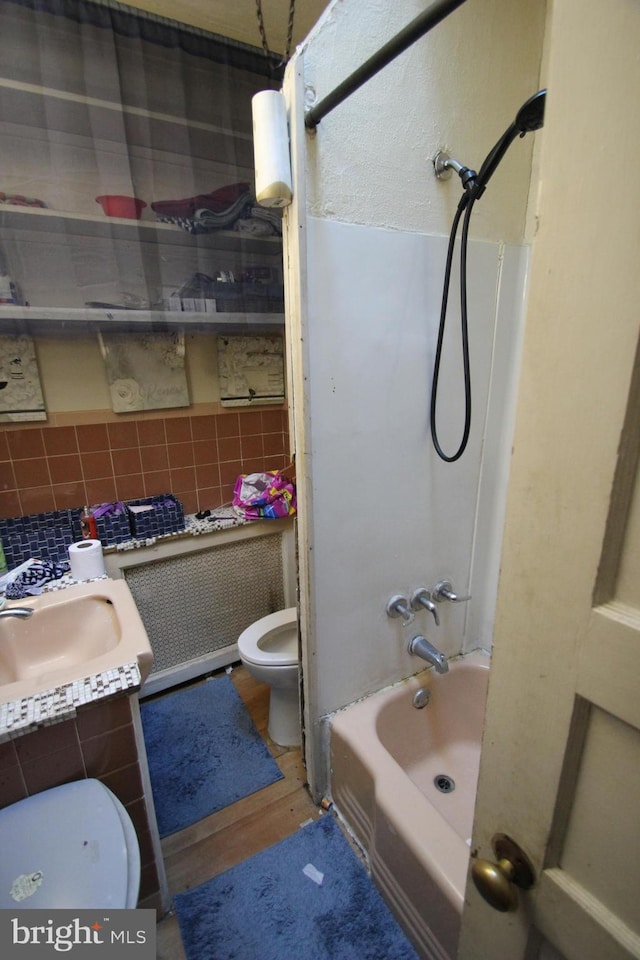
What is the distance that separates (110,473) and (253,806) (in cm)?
140

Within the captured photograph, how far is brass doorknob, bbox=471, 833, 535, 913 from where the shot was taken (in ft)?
1.52

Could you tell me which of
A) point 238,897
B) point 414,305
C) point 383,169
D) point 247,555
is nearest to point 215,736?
point 238,897

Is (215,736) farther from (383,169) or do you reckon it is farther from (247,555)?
(383,169)

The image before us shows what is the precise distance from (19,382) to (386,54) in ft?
5.08

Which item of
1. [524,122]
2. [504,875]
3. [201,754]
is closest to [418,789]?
[504,875]

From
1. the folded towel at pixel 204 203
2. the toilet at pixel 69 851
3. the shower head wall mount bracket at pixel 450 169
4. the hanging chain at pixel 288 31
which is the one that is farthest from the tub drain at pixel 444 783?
the hanging chain at pixel 288 31

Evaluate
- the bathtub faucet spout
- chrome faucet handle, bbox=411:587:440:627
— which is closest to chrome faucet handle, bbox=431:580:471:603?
chrome faucet handle, bbox=411:587:440:627

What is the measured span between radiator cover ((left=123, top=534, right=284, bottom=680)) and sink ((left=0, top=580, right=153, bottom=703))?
1.46 feet

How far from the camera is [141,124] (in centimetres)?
141

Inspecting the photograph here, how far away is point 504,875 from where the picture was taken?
1.56 ft

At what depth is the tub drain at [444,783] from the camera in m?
1.39

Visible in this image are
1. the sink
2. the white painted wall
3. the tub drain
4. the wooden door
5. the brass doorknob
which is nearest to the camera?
the wooden door

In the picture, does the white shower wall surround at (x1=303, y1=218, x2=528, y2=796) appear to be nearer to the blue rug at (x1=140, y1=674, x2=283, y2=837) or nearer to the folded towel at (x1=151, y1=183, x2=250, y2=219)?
the blue rug at (x1=140, y1=674, x2=283, y2=837)

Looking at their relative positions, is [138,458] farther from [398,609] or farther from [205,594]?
[398,609]
